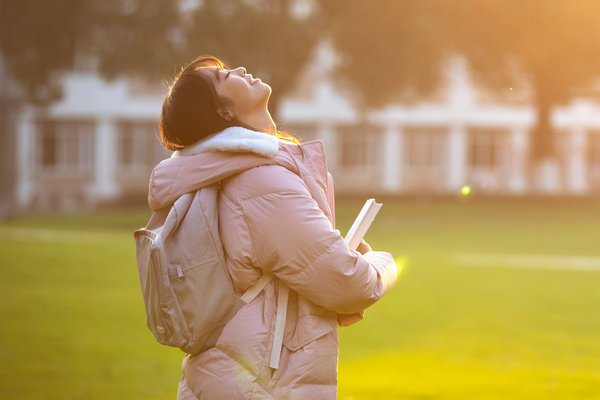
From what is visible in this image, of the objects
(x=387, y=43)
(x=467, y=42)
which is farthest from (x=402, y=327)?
(x=467, y=42)

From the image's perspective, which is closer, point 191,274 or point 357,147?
point 191,274

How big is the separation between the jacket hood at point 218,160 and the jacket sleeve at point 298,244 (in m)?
0.04

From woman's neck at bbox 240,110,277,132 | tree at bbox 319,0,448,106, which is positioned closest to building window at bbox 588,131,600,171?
tree at bbox 319,0,448,106

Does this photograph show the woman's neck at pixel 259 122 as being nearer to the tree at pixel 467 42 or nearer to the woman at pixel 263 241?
the woman at pixel 263 241

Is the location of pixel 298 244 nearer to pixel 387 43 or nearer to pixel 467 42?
pixel 387 43

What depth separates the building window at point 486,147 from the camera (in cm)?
5622

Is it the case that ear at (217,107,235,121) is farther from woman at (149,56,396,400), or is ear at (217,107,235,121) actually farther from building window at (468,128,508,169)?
building window at (468,128,508,169)

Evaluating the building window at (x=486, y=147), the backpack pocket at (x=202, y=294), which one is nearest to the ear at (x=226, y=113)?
the backpack pocket at (x=202, y=294)

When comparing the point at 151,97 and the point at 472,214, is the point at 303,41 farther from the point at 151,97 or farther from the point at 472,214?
the point at 151,97

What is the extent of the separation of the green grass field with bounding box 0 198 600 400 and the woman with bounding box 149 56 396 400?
11.9 feet

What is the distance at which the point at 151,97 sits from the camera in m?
49.9

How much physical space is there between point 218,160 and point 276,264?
365 mm

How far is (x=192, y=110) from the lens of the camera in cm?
280

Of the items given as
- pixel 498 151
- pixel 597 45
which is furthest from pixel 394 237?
pixel 498 151
